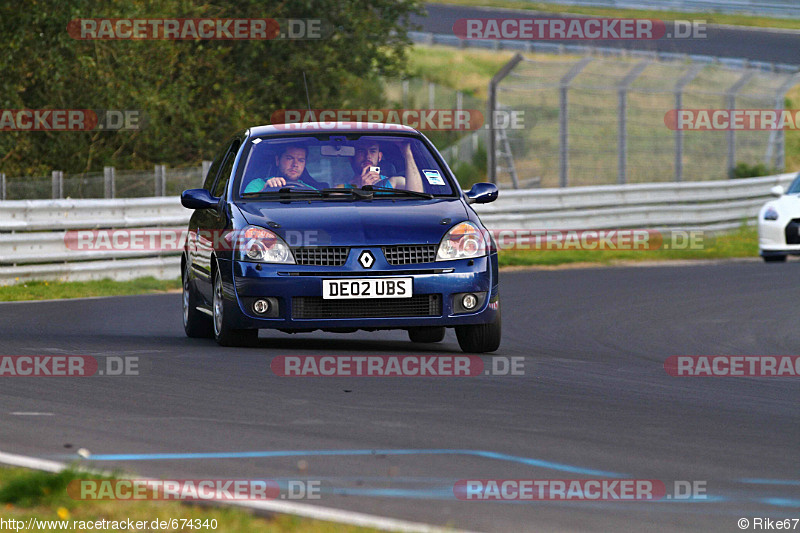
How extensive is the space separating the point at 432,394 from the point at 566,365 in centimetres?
192

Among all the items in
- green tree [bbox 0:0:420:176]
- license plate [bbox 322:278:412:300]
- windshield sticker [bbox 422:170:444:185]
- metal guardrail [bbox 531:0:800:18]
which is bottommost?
license plate [bbox 322:278:412:300]

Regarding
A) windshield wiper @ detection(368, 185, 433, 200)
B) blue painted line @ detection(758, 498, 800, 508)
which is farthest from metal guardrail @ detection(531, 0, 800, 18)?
blue painted line @ detection(758, 498, 800, 508)

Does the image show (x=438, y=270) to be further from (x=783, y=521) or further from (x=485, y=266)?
(x=783, y=521)

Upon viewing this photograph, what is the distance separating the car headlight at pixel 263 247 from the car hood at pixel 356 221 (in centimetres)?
5

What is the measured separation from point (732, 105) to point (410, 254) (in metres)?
19.7

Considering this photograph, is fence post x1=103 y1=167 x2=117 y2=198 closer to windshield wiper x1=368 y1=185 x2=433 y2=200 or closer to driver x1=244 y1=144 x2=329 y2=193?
driver x1=244 y1=144 x2=329 y2=193

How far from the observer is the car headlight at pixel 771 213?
2091 centimetres

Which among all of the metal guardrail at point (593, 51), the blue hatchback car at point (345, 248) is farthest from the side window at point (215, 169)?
the metal guardrail at point (593, 51)

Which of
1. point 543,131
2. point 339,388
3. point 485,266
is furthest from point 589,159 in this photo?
point 339,388

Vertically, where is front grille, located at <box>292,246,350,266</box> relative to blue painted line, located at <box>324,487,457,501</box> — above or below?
above

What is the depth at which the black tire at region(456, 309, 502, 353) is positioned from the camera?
33.5 feet

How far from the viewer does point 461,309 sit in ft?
32.4

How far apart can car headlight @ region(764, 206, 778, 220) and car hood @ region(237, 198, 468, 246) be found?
11.7m

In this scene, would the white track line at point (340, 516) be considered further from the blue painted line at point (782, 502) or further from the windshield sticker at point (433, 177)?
the windshield sticker at point (433, 177)
